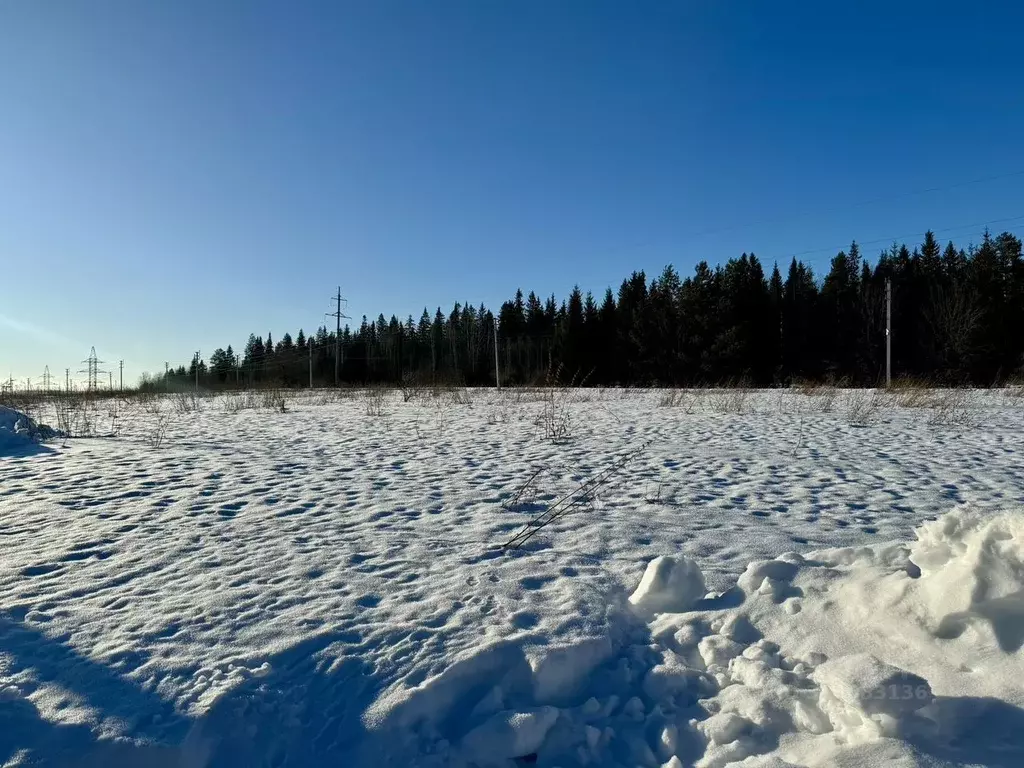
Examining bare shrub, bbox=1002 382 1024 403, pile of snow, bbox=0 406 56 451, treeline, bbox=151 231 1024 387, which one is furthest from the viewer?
treeline, bbox=151 231 1024 387

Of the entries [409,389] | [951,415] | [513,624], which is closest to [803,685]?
[513,624]

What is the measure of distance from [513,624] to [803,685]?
1.20 metres

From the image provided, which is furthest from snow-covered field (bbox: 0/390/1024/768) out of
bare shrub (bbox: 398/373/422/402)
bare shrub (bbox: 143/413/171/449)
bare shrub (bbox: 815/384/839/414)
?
bare shrub (bbox: 398/373/422/402)

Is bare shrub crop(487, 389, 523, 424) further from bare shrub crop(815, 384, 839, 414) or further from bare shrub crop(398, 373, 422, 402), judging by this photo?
bare shrub crop(815, 384, 839, 414)

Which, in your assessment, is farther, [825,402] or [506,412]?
[825,402]

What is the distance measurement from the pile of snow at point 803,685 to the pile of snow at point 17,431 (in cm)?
891

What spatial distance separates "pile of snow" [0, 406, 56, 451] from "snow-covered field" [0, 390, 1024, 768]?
3.56m

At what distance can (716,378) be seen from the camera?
38.3 meters

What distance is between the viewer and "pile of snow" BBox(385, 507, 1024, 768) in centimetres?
165

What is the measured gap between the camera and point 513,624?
2463mm

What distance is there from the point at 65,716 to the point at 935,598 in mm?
3326

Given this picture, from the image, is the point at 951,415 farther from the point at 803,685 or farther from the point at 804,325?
the point at 804,325

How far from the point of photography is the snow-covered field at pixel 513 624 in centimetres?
176

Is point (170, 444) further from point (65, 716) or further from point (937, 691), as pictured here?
point (937, 691)
